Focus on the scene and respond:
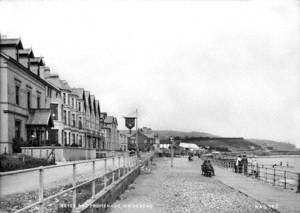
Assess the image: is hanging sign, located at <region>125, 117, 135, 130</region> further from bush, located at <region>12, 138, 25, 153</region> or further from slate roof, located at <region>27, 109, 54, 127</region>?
slate roof, located at <region>27, 109, 54, 127</region>

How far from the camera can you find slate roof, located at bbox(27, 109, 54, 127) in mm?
31406

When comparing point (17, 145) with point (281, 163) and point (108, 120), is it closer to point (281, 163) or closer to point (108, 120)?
point (281, 163)

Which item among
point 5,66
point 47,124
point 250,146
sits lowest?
point 250,146

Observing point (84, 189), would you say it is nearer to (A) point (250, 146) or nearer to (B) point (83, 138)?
(B) point (83, 138)

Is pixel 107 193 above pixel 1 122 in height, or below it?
below

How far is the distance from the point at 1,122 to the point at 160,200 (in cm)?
1869

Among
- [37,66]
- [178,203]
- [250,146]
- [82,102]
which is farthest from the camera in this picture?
[250,146]

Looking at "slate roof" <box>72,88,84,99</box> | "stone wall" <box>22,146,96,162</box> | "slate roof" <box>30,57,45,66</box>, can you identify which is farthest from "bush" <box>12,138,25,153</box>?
"slate roof" <box>72,88,84,99</box>

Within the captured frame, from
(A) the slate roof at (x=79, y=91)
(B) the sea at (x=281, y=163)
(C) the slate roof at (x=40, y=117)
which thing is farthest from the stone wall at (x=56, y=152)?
(A) the slate roof at (x=79, y=91)

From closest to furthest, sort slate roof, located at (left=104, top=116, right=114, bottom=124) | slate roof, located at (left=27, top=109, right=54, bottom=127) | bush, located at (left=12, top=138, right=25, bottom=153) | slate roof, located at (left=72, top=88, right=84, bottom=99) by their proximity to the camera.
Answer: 1. bush, located at (left=12, top=138, right=25, bottom=153)
2. slate roof, located at (left=27, top=109, right=54, bottom=127)
3. slate roof, located at (left=72, top=88, right=84, bottom=99)
4. slate roof, located at (left=104, top=116, right=114, bottom=124)

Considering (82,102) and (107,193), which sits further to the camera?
(82,102)

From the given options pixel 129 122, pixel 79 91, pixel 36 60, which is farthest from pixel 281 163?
pixel 36 60

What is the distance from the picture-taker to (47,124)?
3127cm

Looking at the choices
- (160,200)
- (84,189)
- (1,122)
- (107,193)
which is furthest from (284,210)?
(1,122)
